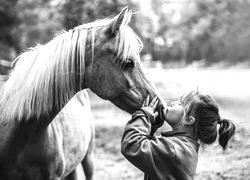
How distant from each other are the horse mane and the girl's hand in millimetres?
337

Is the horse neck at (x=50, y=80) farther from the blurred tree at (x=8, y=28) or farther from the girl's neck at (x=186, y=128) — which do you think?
the blurred tree at (x=8, y=28)

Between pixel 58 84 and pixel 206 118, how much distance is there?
101 cm

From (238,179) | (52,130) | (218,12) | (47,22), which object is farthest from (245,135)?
(218,12)

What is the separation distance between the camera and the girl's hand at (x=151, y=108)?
2379 millimetres

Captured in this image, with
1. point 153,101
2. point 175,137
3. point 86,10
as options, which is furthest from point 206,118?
point 86,10

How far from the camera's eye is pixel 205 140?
249 centimetres

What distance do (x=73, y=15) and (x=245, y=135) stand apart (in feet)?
18.3

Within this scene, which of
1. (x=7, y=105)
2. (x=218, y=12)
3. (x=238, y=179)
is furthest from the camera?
(x=218, y=12)

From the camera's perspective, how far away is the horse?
257 centimetres

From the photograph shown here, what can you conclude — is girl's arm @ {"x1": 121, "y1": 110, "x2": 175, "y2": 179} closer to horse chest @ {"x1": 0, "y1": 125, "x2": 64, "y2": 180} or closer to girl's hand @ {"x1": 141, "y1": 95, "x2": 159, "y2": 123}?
girl's hand @ {"x1": 141, "y1": 95, "x2": 159, "y2": 123}

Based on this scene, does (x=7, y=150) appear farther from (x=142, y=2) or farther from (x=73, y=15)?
(x=142, y=2)

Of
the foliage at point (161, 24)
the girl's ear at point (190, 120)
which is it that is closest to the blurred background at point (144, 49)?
the foliage at point (161, 24)

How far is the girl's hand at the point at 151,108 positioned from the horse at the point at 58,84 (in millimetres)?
43

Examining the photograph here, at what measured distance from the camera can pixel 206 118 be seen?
245cm
